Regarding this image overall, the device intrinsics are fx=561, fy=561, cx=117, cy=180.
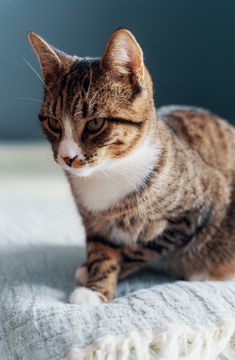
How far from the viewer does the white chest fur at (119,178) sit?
111cm

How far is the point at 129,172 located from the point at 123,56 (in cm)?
23

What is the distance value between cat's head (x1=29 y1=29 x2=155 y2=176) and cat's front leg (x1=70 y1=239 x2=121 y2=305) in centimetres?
21

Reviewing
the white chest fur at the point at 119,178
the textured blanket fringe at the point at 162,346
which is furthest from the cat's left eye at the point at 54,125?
the textured blanket fringe at the point at 162,346

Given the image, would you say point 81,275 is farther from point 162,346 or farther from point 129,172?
point 162,346

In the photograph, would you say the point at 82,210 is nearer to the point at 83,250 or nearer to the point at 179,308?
the point at 83,250

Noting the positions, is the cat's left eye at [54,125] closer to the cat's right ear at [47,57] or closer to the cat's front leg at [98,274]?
the cat's right ear at [47,57]

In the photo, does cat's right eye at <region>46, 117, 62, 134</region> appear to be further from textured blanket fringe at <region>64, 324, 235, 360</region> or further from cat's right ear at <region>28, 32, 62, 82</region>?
textured blanket fringe at <region>64, 324, 235, 360</region>

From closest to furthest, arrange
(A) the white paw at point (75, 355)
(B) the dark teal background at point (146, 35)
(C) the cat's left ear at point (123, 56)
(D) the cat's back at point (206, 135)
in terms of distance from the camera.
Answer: (A) the white paw at point (75, 355) < (C) the cat's left ear at point (123, 56) < (D) the cat's back at point (206, 135) < (B) the dark teal background at point (146, 35)

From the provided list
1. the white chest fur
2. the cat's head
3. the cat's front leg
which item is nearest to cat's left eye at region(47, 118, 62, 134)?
the cat's head

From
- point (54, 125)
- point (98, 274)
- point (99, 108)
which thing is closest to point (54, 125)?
point (54, 125)

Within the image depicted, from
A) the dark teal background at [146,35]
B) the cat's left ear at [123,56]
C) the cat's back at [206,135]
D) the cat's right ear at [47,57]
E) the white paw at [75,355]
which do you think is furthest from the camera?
the dark teal background at [146,35]

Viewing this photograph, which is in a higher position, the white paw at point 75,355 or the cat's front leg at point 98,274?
the white paw at point 75,355

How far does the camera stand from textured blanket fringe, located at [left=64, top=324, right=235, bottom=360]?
2.66 ft

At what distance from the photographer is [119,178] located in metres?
1.12
